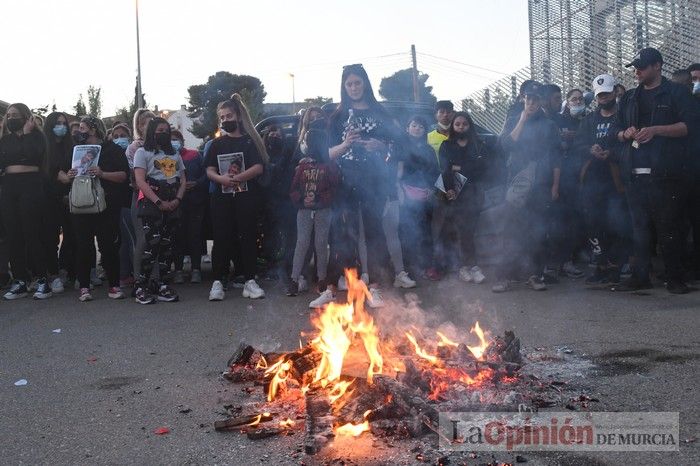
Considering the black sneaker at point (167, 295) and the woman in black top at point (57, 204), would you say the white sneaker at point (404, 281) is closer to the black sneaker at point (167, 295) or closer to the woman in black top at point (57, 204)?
the black sneaker at point (167, 295)

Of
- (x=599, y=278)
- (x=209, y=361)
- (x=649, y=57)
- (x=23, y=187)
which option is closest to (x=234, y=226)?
(x=23, y=187)

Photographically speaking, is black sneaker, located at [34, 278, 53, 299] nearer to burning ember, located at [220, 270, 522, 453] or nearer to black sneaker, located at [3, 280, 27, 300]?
black sneaker, located at [3, 280, 27, 300]

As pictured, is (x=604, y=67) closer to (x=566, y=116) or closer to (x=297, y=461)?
(x=566, y=116)

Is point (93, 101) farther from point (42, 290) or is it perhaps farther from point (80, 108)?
point (42, 290)

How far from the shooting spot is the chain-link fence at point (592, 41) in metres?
11.8

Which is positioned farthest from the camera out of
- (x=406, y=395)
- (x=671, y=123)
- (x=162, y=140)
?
(x=162, y=140)

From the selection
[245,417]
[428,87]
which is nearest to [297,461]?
[245,417]

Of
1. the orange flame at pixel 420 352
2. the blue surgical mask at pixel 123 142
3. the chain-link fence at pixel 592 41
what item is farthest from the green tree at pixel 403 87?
the orange flame at pixel 420 352

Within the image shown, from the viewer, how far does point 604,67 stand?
44.2 ft

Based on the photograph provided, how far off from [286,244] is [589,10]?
9.45m

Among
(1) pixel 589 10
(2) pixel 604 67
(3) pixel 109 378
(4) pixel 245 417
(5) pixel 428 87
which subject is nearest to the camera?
(4) pixel 245 417

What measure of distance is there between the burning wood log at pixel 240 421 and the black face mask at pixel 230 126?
16.3 ft

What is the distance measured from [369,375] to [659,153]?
15.2ft

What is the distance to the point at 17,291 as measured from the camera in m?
8.79
